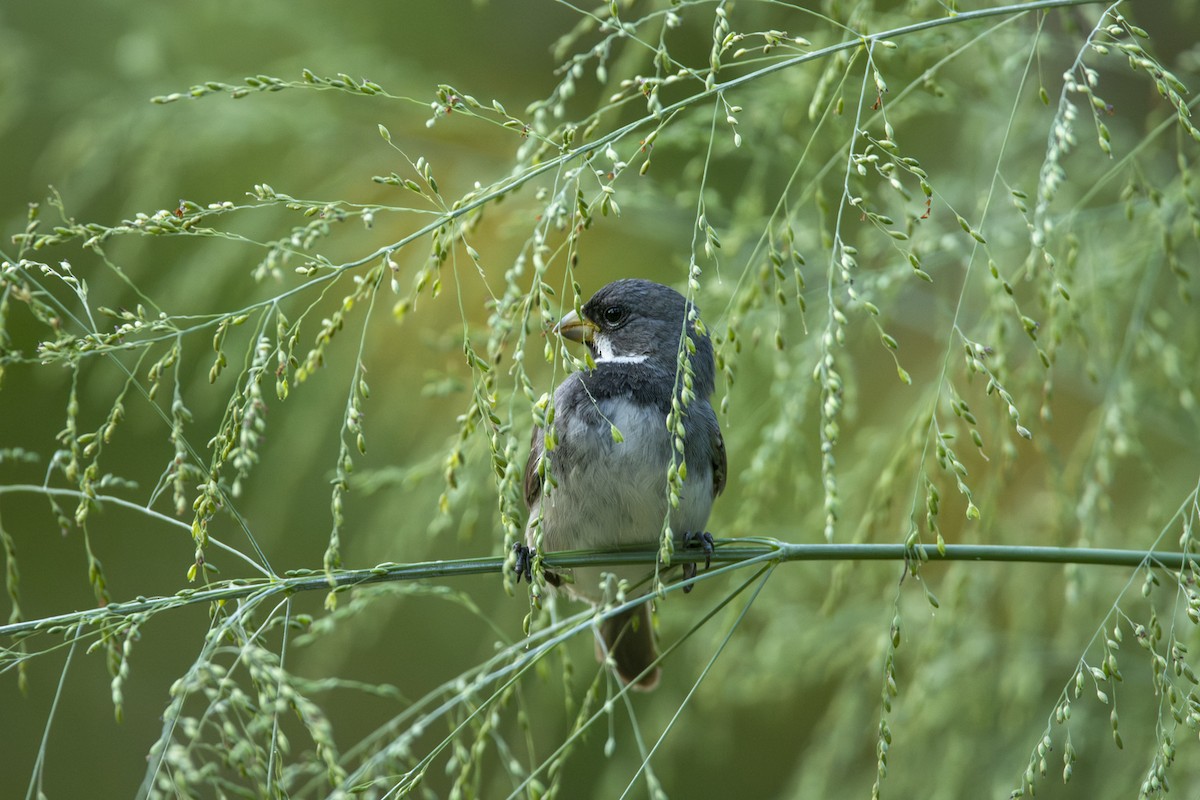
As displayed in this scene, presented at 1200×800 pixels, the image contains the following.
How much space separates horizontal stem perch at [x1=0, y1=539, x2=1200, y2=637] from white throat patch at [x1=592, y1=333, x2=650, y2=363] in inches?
45.5

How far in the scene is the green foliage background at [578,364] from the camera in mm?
1820

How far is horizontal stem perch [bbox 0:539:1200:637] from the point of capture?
181 cm

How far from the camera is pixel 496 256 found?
12.5ft

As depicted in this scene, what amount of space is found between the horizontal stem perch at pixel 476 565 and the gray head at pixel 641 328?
115 centimetres

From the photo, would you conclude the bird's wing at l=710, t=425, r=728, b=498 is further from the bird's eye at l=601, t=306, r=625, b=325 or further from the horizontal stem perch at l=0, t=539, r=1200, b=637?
the horizontal stem perch at l=0, t=539, r=1200, b=637

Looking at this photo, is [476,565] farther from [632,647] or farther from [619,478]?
[632,647]

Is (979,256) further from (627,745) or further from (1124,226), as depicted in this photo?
(627,745)

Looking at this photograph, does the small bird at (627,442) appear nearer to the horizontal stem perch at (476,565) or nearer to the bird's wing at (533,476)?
the bird's wing at (533,476)

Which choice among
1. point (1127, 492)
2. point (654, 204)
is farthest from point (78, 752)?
point (1127, 492)

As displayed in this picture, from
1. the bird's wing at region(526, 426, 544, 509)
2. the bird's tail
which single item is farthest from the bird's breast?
the bird's tail

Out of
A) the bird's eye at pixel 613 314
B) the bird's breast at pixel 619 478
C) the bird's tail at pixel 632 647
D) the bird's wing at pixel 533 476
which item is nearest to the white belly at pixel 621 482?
the bird's breast at pixel 619 478

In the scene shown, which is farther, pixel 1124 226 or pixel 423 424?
pixel 423 424

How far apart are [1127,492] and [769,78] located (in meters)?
2.10

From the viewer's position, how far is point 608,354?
11.3 ft
